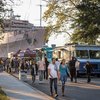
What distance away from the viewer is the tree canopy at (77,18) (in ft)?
144

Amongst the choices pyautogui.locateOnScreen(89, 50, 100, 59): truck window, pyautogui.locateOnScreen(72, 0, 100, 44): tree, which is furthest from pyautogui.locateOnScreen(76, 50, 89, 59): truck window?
pyautogui.locateOnScreen(72, 0, 100, 44): tree

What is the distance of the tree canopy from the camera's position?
43812 millimetres

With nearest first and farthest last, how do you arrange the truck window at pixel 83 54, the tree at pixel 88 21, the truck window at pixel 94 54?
the truck window at pixel 83 54 → the truck window at pixel 94 54 → the tree at pixel 88 21

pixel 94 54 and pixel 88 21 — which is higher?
pixel 88 21

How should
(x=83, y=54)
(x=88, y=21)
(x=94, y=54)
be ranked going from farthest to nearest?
(x=88, y=21) < (x=94, y=54) < (x=83, y=54)

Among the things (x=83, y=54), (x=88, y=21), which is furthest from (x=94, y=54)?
(x=88, y=21)

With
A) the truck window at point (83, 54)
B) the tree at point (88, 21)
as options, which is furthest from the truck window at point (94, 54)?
the tree at point (88, 21)

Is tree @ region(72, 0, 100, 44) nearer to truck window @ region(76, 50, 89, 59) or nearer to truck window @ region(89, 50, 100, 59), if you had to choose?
truck window @ region(89, 50, 100, 59)

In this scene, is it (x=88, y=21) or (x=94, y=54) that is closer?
(x=94, y=54)

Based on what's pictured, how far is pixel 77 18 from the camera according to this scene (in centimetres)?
5303

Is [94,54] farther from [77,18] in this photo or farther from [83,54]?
[77,18]

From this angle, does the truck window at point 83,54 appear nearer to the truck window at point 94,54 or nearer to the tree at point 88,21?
the truck window at point 94,54

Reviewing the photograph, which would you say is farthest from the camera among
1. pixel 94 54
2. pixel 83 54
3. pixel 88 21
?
pixel 88 21

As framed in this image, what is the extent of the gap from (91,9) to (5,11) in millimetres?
25959
